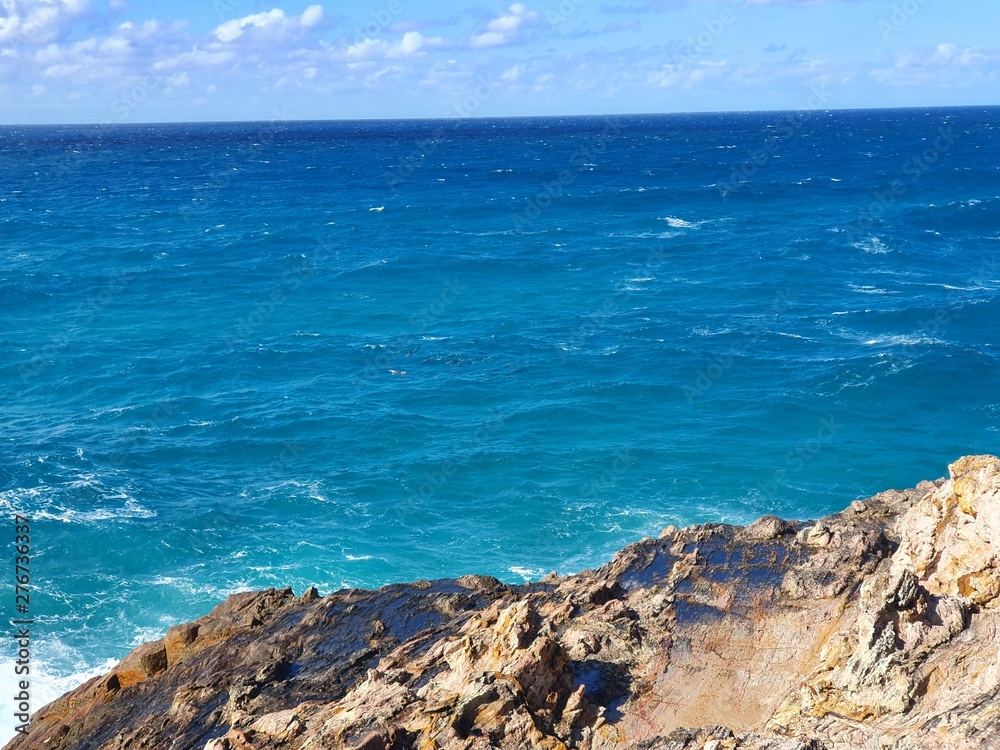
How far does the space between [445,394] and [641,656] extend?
44.5 meters

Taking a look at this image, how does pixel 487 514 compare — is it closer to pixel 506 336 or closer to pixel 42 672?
pixel 42 672

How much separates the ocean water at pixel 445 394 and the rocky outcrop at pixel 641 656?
504 inches

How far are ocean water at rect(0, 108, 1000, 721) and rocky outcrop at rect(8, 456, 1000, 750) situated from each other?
12811 millimetres

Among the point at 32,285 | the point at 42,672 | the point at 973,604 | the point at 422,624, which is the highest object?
the point at 32,285

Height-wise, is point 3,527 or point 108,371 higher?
point 108,371

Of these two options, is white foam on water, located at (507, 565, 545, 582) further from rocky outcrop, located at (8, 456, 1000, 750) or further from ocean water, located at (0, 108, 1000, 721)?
rocky outcrop, located at (8, 456, 1000, 750)


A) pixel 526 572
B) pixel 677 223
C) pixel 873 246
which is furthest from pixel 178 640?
pixel 677 223

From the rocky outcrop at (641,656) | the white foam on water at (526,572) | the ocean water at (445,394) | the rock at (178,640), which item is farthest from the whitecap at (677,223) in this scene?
the rock at (178,640)

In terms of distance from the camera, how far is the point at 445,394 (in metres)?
69.4

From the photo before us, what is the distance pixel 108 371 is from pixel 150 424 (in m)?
13.4

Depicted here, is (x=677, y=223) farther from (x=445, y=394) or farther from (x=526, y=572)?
(x=526, y=572)

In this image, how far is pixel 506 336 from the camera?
8288cm

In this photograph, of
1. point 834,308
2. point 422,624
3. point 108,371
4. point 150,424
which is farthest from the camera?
point 834,308

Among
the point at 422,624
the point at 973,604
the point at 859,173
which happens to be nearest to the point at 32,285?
the point at 422,624
